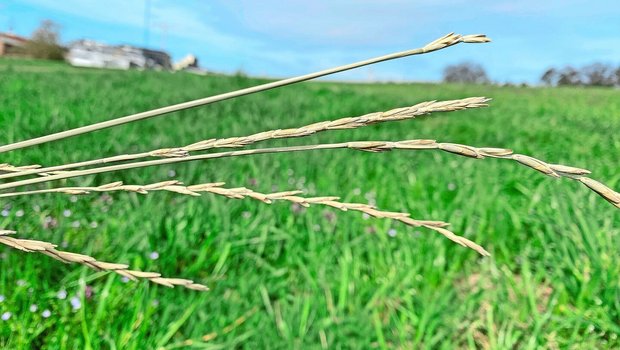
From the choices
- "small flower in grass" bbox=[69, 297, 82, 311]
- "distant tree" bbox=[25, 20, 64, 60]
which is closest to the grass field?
"small flower in grass" bbox=[69, 297, 82, 311]

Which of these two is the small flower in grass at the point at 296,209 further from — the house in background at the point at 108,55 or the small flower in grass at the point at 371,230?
the house in background at the point at 108,55

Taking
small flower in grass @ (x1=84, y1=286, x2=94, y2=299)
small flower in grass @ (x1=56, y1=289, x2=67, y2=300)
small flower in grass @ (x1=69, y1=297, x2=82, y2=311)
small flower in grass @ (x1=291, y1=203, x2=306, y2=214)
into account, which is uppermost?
small flower in grass @ (x1=291, y1=203, x2=306, y2=214)

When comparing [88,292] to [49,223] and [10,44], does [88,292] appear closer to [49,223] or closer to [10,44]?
[49,223]

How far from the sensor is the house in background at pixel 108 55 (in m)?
49.8

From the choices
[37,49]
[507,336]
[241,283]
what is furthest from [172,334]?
[37,49]

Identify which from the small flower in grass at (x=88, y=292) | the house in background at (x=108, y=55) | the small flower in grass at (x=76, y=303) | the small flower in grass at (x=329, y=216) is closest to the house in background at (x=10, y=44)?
the house in background at (x=108, y=55)

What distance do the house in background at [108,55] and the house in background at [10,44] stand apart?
7671 mm

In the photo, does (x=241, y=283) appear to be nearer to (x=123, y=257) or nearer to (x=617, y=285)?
(x=123, y=257)

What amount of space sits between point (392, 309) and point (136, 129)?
303 centimetres

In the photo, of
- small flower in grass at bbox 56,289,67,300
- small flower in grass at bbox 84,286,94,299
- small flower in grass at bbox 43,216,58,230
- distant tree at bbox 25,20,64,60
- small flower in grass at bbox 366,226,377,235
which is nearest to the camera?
small flower in grass at bbox 56,289,67,300

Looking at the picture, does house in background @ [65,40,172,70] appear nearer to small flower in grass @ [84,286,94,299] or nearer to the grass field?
the grass field

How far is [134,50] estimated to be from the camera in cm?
5316

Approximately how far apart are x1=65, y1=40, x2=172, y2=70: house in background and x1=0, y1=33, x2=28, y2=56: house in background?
7.67 m

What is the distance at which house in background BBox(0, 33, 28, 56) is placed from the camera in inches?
2181
